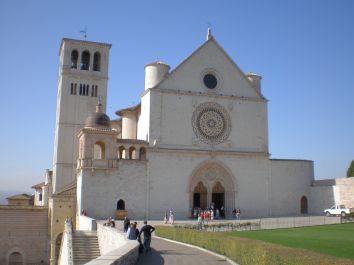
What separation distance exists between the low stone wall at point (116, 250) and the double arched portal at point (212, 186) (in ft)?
53.6

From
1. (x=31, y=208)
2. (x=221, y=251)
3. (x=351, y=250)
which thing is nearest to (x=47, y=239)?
(x=31, y=208)

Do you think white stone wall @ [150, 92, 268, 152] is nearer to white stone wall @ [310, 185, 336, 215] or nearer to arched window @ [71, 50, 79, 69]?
white stone wall @ [310, 185, 336, 215]

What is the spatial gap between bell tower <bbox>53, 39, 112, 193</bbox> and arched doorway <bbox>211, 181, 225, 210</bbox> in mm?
15520

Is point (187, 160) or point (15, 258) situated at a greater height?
point (187, 160)

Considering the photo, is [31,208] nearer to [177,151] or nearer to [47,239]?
[47,239]

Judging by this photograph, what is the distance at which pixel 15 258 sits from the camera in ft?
126

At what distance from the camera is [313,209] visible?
4284cm

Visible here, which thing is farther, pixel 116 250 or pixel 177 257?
pixel 177 257

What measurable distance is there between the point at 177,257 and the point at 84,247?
11.2 meters

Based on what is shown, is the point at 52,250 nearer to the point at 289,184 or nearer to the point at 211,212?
the point at 211,212

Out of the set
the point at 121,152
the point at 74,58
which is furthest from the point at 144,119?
the point at 74,58

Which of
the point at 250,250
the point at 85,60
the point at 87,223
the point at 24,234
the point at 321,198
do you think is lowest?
the point at 24,234

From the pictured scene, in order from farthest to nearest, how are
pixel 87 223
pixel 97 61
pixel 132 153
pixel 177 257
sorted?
pixel 97 61
pixel 132 153
pixel 87 223
pixel 177 257

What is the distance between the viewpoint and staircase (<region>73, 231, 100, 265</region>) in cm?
2438
